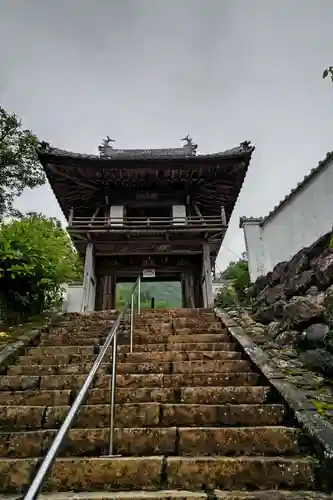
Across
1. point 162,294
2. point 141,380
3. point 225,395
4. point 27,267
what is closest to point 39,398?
point 141,380

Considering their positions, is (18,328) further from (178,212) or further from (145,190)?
(145,190)

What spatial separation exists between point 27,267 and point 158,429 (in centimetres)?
389

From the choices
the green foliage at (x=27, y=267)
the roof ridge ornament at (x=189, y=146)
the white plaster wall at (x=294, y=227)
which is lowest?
the green foliage at (x=27, y=267)

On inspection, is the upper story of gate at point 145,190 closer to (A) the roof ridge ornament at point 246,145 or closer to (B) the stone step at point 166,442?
(A) the roof ridge ornament at point 246,145

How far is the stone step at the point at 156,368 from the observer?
381 centimetres

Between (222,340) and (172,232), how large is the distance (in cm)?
620

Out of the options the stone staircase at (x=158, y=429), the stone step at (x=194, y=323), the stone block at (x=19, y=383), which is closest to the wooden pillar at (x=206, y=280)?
the stone step at (x=194, y=323)

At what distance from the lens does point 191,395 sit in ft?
10.4

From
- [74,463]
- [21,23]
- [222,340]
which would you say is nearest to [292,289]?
[222,340]

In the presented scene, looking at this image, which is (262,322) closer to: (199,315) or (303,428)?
(199,315)

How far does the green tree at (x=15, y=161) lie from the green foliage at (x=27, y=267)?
485 inches

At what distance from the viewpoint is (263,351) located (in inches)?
162

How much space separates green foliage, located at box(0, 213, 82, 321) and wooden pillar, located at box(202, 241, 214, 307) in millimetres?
4939

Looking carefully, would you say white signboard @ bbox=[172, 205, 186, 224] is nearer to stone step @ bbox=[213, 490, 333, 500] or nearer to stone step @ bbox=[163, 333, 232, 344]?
stone step @ bbox=[163, 333, 232, 344]
